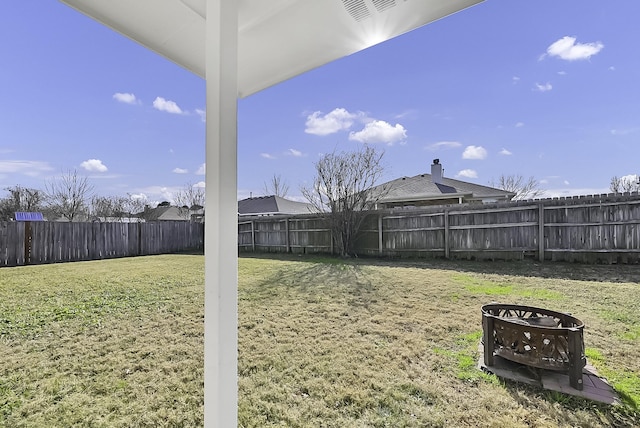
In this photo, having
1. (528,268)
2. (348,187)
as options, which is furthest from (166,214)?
(528,268)

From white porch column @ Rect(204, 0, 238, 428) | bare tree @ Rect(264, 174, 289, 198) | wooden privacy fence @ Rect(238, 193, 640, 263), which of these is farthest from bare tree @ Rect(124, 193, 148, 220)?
white porch column @ Rect(204, 0, 238, 428)

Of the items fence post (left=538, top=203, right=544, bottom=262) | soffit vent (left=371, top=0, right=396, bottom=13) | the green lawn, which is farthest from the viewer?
fence post (left=538, top=203, right=544, bottom=262)

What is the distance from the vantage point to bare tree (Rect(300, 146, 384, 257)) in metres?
5.06

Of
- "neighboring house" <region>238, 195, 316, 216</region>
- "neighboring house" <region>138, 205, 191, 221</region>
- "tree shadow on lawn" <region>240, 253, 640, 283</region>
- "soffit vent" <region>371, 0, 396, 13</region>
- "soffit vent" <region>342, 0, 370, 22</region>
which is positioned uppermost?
"soffit vent" <region>342, 0, 370, 22</region>

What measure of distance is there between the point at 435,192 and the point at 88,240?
21.4 feet

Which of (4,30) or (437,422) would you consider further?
(4,30)

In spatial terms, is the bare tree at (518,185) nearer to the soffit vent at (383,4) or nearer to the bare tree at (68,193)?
the soffit vent at (383,4)

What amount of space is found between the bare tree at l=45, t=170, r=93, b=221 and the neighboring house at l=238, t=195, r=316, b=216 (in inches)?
188

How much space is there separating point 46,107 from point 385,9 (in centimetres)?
252

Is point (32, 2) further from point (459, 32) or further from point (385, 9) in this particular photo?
point (459, 32)

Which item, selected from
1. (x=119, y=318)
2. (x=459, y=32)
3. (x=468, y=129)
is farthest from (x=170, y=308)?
(x=468, y=129)

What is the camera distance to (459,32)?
2512 millimetres

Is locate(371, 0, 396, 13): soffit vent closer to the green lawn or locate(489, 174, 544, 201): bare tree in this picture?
the green lawn

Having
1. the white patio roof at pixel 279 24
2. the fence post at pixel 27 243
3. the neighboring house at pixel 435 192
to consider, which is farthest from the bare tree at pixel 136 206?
the neighboring house at pixel 435 192
